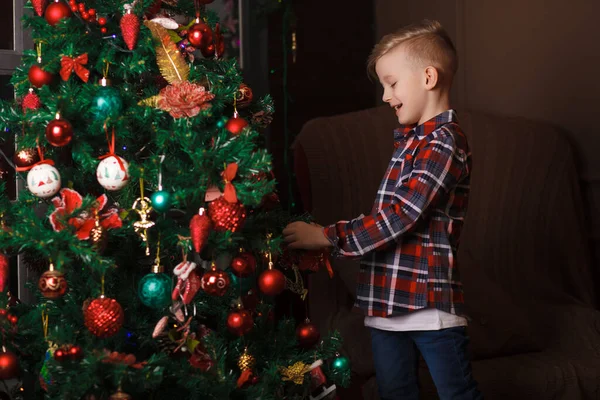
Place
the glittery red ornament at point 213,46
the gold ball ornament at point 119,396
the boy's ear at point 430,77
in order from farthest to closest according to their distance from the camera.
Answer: the boy's ear at point 430,77 < the glittery red ornament at point 213,46 < the gold ball ornament at point 119,396

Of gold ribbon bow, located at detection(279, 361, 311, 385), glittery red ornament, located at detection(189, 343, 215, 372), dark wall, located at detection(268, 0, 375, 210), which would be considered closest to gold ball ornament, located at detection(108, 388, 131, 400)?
glittery red ornament, located at detection(189, 343, 215, 372)

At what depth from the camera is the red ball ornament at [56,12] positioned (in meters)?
1.31

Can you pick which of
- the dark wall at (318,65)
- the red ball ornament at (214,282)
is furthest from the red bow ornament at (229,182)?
the dark wall at (318,65)

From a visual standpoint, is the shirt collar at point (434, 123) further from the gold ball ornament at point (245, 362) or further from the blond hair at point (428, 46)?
the gold ball ornament at point (245, 362)

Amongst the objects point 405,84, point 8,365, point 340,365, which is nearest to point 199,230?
point 8,365

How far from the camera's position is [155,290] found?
4.15ft

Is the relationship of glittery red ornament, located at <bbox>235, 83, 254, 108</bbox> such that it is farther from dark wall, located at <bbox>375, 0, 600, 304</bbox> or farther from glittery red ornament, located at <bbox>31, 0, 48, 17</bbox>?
dark wall, located at <bbox>375, 0, 600, 304</bbox>

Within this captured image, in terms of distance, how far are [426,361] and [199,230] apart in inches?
23.6

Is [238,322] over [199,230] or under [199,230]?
under

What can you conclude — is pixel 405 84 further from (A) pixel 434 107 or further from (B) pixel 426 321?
(B) pixel 426 321

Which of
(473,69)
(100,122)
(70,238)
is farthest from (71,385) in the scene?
(473,69)

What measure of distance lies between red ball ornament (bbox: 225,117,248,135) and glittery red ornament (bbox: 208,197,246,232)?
140mm

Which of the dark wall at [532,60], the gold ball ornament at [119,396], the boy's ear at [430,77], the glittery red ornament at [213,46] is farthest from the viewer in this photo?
the dark wall at [532,60]

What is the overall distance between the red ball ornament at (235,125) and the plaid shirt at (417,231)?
0.98ft
